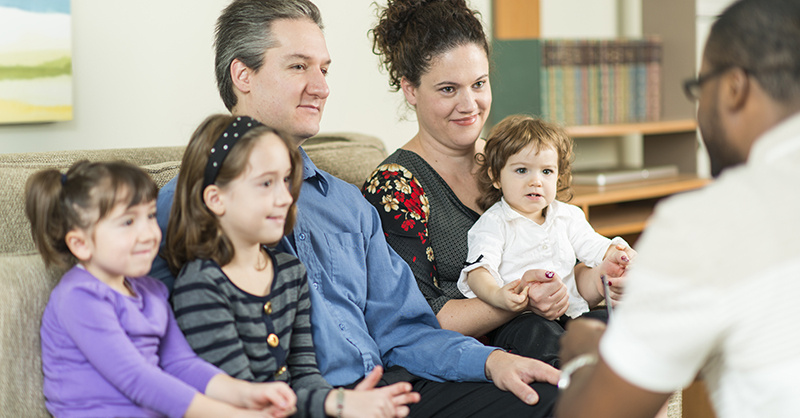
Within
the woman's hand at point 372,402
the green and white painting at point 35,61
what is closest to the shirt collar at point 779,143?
the woman's hand at point 372,402

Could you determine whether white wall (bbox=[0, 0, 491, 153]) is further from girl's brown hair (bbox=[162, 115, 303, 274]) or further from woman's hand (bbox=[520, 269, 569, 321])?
girl's brown hair (bbox=[162, 115, 303, 274])

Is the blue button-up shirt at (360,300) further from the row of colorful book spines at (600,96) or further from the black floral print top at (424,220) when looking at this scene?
the row of colorful book spines at (600,96)

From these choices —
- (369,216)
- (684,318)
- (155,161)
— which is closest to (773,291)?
(684,318)

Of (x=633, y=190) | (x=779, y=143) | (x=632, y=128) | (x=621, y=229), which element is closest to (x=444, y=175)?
(x=779, y=143)

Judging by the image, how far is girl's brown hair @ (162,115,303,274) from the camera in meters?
1.28

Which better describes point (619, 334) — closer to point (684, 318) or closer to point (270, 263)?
point (684, 318)

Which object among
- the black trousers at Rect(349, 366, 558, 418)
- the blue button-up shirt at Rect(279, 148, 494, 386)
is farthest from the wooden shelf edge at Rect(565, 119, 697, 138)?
the black trousers at Rect(349, 366, 558, 418)

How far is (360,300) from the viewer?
1.63 meters

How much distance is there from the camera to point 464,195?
6.59 feet

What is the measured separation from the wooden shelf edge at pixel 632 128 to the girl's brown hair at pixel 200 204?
207 cm

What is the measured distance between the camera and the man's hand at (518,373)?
60.0 inches

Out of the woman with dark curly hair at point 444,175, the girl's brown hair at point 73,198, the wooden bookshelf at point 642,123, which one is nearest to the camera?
the girl's brown hair at point 73,198

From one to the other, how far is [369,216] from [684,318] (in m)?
0.98

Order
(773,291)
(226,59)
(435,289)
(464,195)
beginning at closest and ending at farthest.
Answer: (773,291), (226,59), (435,289), (464,195)
